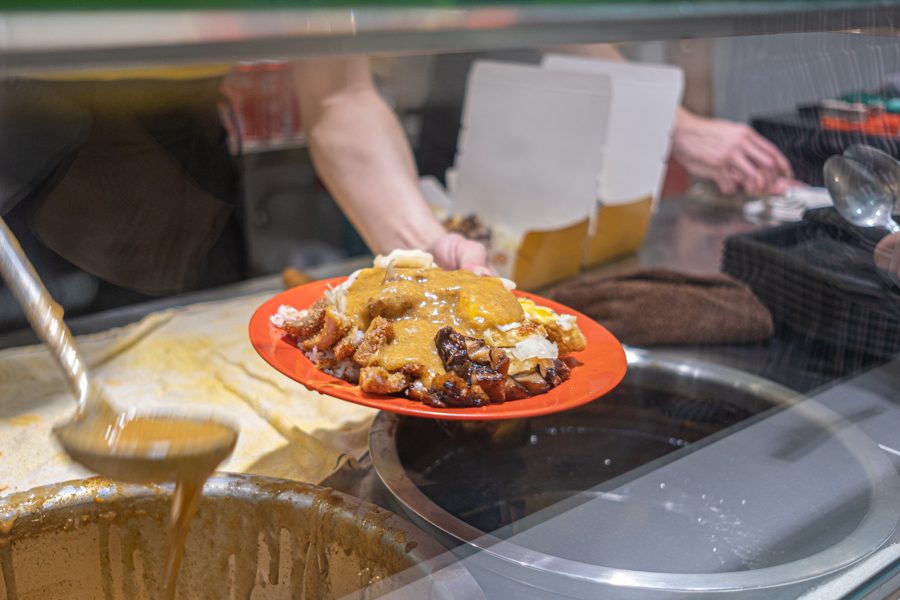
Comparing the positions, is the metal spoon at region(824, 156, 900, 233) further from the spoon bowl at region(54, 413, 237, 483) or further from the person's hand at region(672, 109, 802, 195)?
the spoon bowl at region(54, 413, 237, 483)

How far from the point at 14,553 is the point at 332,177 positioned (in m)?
0.87

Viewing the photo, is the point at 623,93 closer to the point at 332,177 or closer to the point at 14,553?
the point at 332,177

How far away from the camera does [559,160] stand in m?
1.80

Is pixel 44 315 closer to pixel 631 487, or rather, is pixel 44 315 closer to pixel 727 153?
pixel 631 487

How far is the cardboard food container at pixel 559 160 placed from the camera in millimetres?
1710

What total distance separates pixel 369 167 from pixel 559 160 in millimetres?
485

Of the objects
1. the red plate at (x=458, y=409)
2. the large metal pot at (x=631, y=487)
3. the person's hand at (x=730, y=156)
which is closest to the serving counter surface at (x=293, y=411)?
the large metal pot at (x=631, y=487)

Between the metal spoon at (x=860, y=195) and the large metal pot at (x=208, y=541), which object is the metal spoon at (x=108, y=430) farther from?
the metal spoon at (x=860, y=195)

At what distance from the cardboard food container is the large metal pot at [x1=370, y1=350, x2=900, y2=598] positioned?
48 centimetres

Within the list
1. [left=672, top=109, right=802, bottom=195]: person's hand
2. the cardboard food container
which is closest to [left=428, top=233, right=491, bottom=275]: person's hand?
the cardboard food container

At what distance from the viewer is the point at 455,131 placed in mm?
2361

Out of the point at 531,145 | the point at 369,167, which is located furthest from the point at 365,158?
the point at 531,145

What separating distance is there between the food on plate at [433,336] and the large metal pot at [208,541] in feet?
0.47

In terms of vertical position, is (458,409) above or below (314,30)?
below
